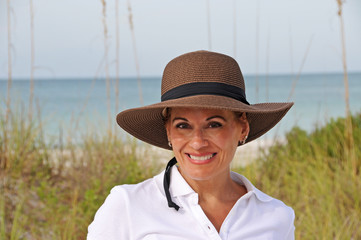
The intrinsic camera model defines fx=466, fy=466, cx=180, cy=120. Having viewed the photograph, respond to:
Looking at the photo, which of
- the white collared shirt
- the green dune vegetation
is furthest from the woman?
the green dune vegetation

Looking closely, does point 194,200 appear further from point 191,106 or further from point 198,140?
point 191,106

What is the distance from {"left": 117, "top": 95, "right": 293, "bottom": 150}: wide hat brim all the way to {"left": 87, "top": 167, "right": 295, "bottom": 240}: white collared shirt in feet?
0.85

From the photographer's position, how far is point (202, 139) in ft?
5.88

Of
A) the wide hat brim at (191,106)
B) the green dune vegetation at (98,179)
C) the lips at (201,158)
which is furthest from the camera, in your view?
the green dune vegetation at (98,179)

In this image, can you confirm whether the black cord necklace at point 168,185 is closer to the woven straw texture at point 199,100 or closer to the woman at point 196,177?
the woman at point 196,177

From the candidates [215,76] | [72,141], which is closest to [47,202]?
[72,141]

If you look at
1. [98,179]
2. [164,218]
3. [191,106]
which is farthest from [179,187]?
[98,179]

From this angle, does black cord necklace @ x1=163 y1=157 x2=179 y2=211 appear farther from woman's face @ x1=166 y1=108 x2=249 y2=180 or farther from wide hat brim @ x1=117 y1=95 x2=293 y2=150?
wide hat brim @ x1=117 y1=95 x2=293 y2=150

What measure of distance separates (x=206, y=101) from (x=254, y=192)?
529 millimetres

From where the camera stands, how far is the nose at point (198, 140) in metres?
1.78

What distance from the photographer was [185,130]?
1827 mm

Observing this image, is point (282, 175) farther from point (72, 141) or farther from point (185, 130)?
point (185, 130)

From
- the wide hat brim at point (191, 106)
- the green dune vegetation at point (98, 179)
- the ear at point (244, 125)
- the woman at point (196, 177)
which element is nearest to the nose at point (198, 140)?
the woman at point (196, 177)

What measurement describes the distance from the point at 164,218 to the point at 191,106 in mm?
457
